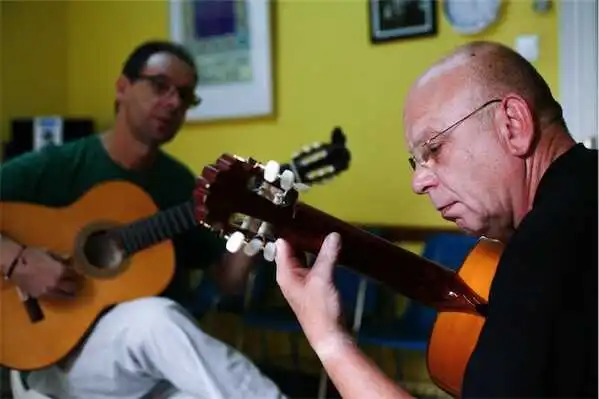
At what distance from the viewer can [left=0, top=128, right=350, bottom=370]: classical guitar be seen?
1699mm

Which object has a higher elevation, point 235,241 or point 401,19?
point 401,19

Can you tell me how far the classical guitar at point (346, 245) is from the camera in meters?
0.90

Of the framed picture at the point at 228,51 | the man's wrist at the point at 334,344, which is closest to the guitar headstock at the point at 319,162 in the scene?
the man's wrist at the point at 334,344

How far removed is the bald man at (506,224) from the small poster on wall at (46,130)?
2.39 meters

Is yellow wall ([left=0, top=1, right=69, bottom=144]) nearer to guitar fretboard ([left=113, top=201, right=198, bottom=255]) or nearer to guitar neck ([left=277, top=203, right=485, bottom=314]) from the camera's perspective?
guitar fretboard ([left=113, top=201, right=198, bottom=255])

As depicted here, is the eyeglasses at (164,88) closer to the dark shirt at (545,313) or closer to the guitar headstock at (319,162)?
the guitar headstock at (319,162)

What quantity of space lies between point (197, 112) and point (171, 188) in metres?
1.23

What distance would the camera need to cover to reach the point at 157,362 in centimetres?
154

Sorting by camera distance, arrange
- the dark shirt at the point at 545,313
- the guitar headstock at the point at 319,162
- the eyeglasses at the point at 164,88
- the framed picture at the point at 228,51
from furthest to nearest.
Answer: the framed picture at the point at 228,51 < the eyeglasses at the point at 164,88 < the guitar headstock at the point at 319,162 < the dark shirt at the point at 545,313

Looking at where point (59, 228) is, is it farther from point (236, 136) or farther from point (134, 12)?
point (134, 12)

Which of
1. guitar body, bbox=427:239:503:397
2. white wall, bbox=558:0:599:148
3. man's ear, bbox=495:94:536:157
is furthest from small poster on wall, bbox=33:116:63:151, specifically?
man's ear, bbox=495:94:536:157

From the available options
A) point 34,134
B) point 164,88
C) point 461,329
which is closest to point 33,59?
point 34,134

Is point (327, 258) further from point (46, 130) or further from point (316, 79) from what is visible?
point (46, 130)

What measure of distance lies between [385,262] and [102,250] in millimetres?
973
